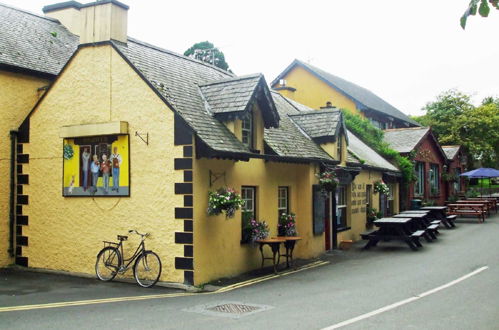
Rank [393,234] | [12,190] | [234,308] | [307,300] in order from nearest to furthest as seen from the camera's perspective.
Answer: [234,308] → [307,300] → [12,190] → [393,234]

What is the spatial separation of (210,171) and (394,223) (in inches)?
313

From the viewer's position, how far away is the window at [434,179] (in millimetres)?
34669

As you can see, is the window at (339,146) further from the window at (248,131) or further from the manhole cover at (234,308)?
the manhole cover at (234,308)

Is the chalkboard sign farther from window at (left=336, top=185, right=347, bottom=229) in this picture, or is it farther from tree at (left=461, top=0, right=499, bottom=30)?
tree at (left=461, top=0, right=499, bottom=30)

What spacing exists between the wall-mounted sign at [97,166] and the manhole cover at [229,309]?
13.9 ft

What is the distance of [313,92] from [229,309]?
3128 cm

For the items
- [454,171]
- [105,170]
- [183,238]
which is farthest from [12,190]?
[454,171]

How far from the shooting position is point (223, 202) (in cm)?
1214

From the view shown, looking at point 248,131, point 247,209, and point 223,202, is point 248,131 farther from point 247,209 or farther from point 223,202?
point 223,202

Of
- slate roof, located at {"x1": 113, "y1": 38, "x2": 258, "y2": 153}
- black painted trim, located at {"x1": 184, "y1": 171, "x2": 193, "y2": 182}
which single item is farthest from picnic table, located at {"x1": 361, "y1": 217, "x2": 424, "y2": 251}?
black painted trim, located at {"x1": 184, "y1": 171, "x2": 193, "y2": 182}

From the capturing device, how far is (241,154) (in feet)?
42.4

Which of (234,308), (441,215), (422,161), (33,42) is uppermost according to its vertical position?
(33,42)

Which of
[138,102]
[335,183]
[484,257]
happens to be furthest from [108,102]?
[484,257]

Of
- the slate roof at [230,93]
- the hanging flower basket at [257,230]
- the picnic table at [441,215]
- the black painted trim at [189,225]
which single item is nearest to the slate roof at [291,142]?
the slate roof at [230,93]
